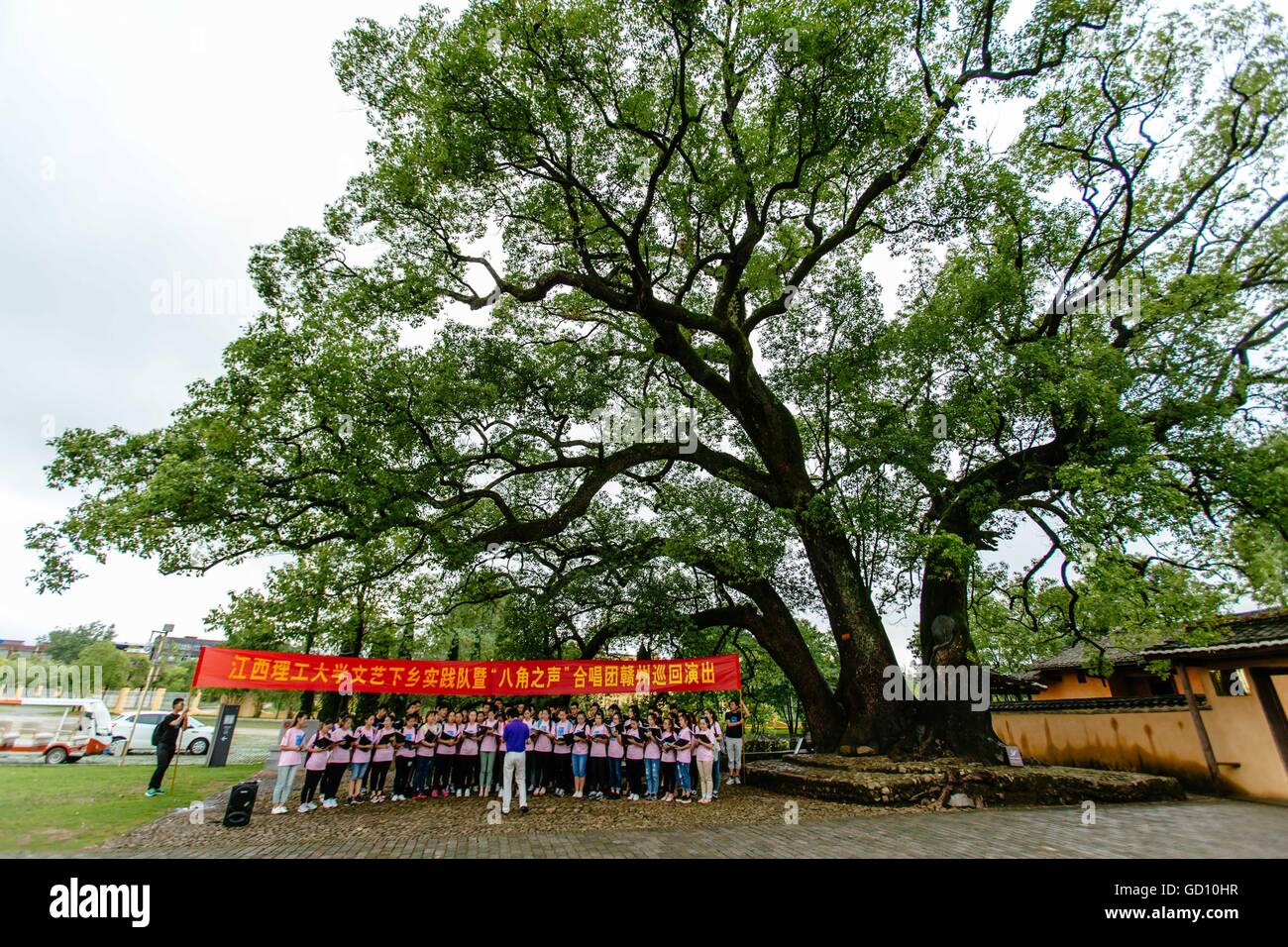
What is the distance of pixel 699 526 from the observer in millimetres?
13125

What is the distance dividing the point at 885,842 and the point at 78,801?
10895 millimetres

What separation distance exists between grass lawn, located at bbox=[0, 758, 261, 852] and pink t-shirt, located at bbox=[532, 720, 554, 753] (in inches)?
210

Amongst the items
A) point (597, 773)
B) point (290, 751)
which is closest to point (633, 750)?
point (597, 773)

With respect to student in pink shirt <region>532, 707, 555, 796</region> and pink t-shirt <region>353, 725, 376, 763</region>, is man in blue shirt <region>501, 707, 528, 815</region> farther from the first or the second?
pink t-shirt <region>353, 725, 376, 763</region>

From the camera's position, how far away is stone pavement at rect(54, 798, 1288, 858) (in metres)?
5.91

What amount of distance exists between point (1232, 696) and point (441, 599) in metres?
16.1

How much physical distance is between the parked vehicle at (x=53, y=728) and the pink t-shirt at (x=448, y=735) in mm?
11898

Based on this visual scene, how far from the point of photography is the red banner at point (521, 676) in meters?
10.9

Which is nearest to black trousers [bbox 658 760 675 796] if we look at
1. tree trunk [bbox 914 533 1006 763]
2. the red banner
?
the red banner

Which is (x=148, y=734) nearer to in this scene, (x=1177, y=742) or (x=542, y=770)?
(x=542, y=770)

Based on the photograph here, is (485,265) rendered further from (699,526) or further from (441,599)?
(441,599)

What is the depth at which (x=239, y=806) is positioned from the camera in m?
7.28

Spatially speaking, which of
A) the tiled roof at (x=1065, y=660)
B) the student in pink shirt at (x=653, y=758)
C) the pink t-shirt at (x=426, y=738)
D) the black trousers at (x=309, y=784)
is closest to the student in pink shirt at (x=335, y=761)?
the black trousers at (x=309, y=784)

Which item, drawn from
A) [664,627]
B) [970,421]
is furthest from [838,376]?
[664,627]
